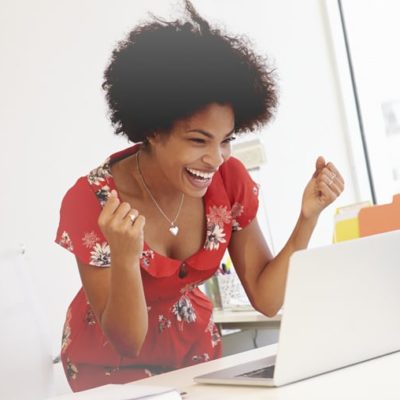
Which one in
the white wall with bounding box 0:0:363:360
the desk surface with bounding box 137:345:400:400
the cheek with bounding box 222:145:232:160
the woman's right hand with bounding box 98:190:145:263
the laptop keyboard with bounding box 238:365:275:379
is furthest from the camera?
the white wall with bounding box 0:0:363:360

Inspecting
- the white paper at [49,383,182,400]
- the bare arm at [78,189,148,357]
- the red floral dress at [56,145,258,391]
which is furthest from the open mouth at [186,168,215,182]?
the white paper at [49,383,182,400]

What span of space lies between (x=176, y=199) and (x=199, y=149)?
17cm

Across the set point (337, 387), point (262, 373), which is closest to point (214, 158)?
point (262, 373)

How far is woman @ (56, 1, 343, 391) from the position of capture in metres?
1.65

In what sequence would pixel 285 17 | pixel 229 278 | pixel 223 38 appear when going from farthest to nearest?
1. pixel 285 17
2. pixel 229 278
3. pixel 223 38

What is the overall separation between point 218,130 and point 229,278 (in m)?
1.01

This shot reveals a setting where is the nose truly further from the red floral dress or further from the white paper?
the white paper

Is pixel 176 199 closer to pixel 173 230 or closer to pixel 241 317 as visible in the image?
pixel 173 230

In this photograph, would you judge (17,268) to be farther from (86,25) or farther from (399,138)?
(399,138)

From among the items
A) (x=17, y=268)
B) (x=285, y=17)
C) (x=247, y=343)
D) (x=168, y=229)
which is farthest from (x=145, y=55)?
(x=285, y=17)

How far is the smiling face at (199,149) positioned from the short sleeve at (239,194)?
12 cm

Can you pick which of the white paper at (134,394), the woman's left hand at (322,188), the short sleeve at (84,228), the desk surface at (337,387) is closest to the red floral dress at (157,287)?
the short sleeve at (84,228)

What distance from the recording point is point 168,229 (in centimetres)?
177

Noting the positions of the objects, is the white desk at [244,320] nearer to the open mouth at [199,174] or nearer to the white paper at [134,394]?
the open mouth at [199,174]
